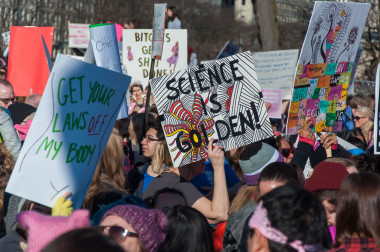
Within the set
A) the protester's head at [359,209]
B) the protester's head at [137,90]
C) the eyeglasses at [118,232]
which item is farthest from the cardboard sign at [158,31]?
the eyeglasses at [118,232]

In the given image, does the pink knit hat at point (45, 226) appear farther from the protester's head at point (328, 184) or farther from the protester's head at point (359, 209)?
the protester's head at point (328, 184)

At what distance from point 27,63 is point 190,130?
13.1 ft

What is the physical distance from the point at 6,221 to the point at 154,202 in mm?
898

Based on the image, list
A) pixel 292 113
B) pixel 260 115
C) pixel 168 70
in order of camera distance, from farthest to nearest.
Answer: pixel 168 70 → pixel 292 113 → pixel 260 115

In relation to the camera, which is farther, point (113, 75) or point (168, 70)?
point (168, 70)

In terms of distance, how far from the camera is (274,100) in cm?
808

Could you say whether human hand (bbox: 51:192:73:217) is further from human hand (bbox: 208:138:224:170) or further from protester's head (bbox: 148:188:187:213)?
human hand (bbox: 208:138:224:170)

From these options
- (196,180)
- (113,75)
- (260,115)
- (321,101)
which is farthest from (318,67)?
(113,75)

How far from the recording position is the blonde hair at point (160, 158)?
182 inches

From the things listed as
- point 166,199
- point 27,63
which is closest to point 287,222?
point 166,199

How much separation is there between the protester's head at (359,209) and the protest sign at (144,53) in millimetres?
5876

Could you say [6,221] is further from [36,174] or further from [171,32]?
[171,32]

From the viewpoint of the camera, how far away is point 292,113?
565 centimetres

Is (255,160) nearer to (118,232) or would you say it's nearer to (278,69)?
(118,232)
